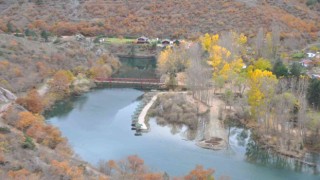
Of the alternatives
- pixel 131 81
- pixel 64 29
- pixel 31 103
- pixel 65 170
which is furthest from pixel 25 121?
pixel 64 29

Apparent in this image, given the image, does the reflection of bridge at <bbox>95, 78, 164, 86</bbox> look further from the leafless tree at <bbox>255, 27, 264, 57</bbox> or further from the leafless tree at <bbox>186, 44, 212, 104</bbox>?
the leafless tree at <bbox>255, 27, 264, 57</bbox>

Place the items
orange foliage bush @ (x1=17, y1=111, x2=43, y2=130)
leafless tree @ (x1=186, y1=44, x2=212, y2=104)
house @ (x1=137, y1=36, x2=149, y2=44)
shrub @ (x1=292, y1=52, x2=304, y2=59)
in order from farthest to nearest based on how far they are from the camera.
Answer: house @ (x1=137, y1=36, x2=149, y2=44), shrub @ (x1=292, y1=52, x2=304, y2=59), leafless tree @ (x1=186, y1=44, x2=212, y2=104), orange foliage bush @ (x1=17, y1=111, x2=43, y2=130)

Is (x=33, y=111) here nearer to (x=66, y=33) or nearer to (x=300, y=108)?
(x=300, y=108)

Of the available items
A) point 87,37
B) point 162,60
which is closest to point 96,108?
point 162,60

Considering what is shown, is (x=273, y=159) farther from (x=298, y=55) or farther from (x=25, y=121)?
(x=298, y=55)

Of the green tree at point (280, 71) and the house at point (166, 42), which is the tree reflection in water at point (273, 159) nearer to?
the green tree at point (280, 71)

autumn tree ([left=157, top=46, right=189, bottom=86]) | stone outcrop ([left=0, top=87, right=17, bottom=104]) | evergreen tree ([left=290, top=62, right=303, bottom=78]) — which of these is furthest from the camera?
autumn tree ([left=157, top=46, right=189, bottom=86])

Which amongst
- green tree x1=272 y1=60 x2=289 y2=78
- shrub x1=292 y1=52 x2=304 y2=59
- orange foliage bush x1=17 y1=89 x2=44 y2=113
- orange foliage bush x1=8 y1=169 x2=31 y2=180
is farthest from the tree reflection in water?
shrub x1=292 y1=52 x2=304 y2=59
